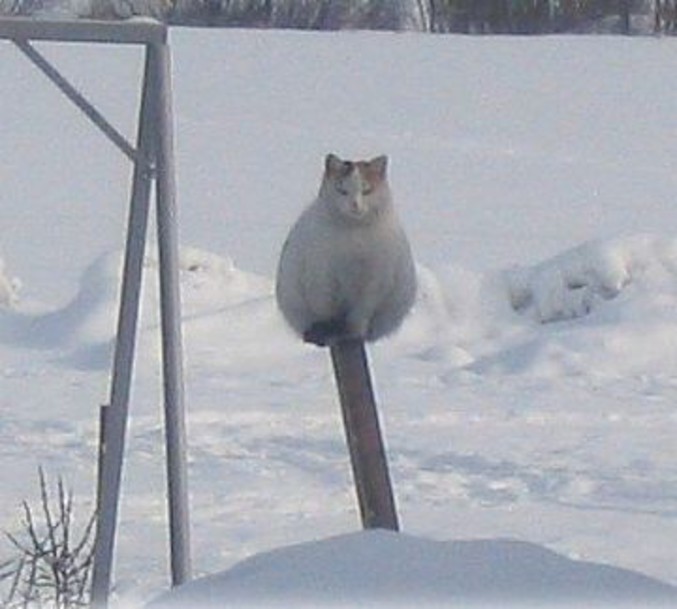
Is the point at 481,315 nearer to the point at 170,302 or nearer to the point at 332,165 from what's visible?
the point at 170,302

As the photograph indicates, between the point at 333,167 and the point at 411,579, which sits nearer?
the point at 411,579

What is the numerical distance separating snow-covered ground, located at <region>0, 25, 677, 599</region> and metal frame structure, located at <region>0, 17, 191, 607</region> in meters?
1.17

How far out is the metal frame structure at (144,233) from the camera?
3.51 m

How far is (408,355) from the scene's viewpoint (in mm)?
7875

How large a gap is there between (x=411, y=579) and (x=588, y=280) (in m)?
7.02

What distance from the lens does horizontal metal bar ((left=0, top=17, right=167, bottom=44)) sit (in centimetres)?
349

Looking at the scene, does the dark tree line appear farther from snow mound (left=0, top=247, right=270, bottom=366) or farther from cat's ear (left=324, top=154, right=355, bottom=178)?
cat's ear (left=324, top=154, right=355, bottom=178)

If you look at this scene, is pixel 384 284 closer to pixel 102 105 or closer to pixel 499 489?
pixel 499 489

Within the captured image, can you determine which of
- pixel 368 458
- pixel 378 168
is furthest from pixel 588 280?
pixel 368 458

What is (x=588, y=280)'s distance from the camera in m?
8.49

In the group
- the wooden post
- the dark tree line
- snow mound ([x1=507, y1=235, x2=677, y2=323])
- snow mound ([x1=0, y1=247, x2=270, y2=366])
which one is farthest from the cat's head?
the dark tree line

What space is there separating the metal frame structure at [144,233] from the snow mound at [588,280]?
475 centimetres

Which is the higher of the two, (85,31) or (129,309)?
(85,31)

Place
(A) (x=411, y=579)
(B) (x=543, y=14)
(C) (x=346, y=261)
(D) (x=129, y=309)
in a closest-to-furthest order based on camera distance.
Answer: (A) (x=411, y=579)
(C) (x=346, y=261)
(D) (x=129, y=309)
(B) (x=543, y=14)
